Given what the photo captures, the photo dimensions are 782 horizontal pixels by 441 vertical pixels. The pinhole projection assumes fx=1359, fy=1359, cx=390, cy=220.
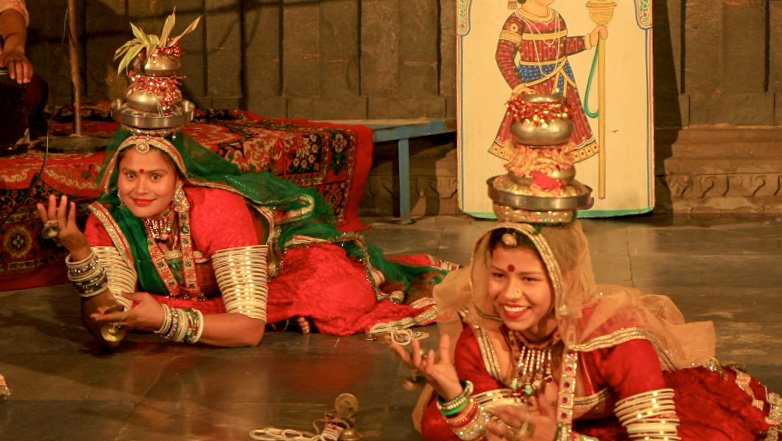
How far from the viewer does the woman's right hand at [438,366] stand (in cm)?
304

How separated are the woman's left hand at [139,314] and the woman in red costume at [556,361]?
48.4 inches

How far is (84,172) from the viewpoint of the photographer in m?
5.93

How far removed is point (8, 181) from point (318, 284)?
154 centimetres

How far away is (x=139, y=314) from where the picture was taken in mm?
4344

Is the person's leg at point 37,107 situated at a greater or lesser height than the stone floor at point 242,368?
greater

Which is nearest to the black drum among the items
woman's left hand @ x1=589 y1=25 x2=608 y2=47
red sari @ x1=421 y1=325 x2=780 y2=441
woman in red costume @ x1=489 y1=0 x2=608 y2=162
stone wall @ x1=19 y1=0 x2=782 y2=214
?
stone wall @ x1=19 y1=0 x2=782 y2=214

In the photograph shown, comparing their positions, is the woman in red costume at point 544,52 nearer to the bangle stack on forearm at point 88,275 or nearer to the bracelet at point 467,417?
the bangle stack on forearm at point 88,275

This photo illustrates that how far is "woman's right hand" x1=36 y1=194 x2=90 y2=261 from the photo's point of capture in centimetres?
413

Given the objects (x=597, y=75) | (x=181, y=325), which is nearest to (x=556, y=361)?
(x=181, y=325)

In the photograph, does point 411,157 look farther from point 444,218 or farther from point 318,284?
point 318,284

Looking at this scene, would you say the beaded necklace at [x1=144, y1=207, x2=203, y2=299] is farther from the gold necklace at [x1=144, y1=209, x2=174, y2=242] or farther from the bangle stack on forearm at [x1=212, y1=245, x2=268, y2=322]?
the bangle stack on forearm at [x1=212, y1=245, x2=268, y2=322]

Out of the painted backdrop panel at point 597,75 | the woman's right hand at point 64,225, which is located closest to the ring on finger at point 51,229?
the woman's right hand at point 64,225

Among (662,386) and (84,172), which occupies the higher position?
(84,172)

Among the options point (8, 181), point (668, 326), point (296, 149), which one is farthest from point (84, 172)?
point (668, 326)
